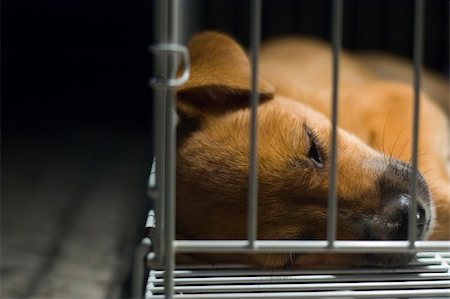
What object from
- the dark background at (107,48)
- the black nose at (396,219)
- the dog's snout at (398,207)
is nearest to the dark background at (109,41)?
the dark background at (107,48)

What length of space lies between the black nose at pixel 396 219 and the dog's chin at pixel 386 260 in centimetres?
3

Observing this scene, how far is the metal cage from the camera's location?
1228 mm

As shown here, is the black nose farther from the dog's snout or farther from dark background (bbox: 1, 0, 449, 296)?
dark background (bbox: 1, 0, 449, 296)

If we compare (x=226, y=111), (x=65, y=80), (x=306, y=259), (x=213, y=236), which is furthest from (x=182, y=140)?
(x=65, y=80)

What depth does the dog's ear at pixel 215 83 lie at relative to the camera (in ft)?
5.49

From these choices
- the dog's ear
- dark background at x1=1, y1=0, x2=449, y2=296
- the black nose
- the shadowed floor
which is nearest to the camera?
the black nose

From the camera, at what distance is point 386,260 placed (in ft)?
4.68

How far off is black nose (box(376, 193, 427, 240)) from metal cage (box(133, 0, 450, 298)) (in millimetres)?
67

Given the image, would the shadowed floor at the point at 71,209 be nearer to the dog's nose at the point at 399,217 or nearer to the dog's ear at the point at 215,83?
the dog's ear at the point at 215,83

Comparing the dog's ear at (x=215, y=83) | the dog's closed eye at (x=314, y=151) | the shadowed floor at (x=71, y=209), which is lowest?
the shadowed floor at (x=71, y=209)

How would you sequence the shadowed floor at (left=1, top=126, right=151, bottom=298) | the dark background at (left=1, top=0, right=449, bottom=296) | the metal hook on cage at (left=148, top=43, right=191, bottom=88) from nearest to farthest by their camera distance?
the metal hook on cage at (left=148, top=43, right=191, bottom=88)
the shadowed floor at (left=1, top=126, right=151, bottom=298)
the dark background at (left=1, top=0, right=449, bottom=296)

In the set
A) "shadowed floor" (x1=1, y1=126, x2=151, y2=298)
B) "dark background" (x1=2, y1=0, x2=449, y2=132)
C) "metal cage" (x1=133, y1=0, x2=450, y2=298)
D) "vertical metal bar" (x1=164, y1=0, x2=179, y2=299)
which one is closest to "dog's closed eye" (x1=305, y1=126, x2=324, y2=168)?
"metal cage" (x1=133, y1=0, x2=450, y2=298)

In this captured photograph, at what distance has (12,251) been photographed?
6.44 ft

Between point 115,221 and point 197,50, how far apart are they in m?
0.70
